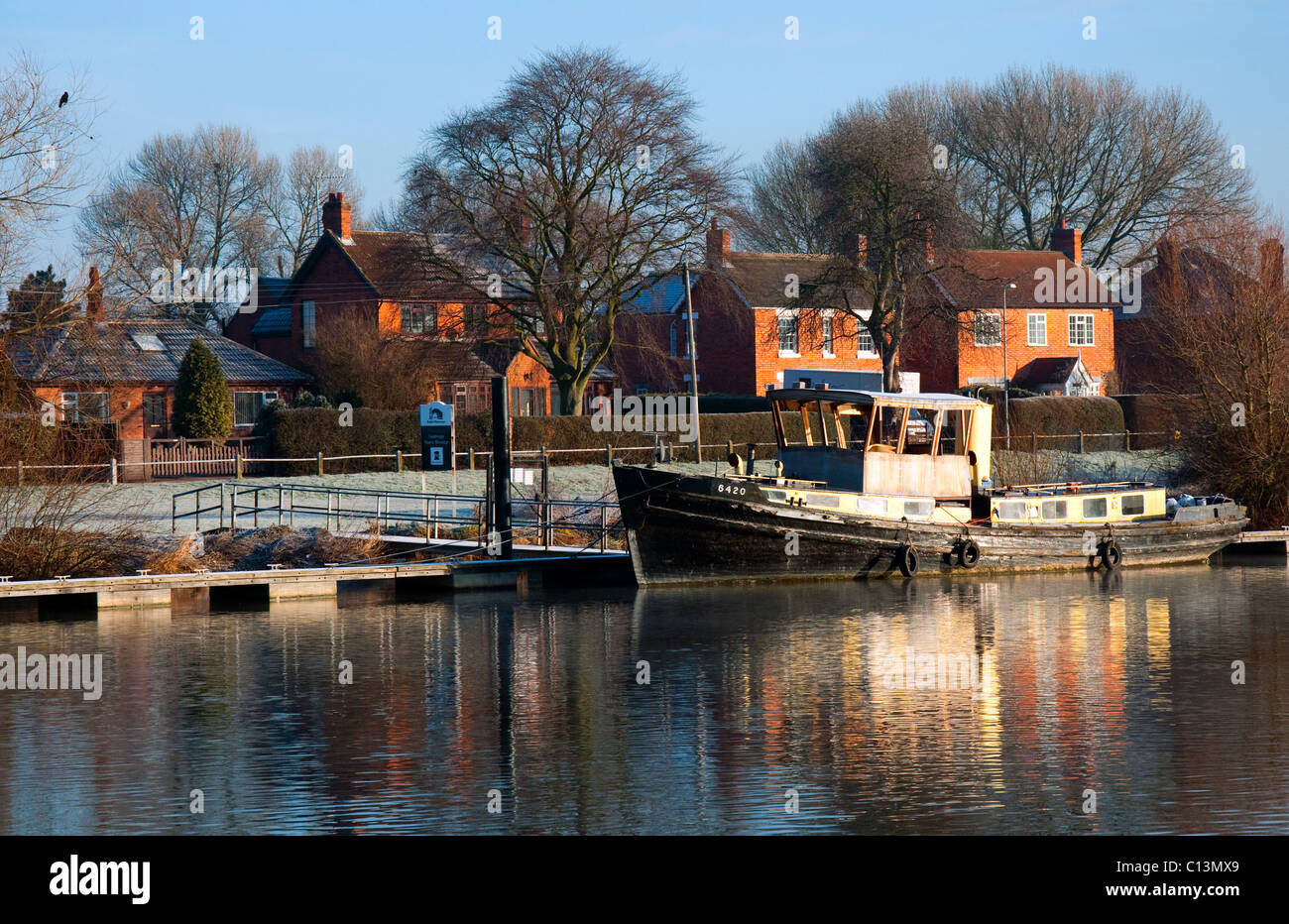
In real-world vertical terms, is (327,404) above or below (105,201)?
below

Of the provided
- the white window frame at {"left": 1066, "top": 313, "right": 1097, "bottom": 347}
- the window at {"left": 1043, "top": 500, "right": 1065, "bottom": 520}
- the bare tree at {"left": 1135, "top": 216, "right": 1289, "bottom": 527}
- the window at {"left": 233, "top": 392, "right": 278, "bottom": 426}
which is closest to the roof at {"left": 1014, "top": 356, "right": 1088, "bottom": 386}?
the white window frame at {"left": 1066, "top": 313, "right": 1097, "bottom": 347}

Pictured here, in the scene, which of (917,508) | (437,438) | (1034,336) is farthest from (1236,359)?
(1034,336)

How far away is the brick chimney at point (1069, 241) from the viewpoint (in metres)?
75.6

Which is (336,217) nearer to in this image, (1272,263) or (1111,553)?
(1272,263)

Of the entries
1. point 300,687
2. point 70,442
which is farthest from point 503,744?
point 70,442

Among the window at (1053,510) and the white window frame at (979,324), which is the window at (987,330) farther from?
the window at (1053,510)

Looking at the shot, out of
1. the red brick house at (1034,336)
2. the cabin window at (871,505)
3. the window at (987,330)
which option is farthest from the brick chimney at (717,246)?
the cabin window at (871,505)

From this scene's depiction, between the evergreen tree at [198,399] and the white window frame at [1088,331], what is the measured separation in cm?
3940

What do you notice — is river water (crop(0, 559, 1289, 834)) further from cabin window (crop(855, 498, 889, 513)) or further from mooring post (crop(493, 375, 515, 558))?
mooring post (crop(493, 375, 515, 558))

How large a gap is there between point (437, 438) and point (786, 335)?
38046 millimetres

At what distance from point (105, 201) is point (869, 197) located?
143 feet

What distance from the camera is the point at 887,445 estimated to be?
98.3 ft

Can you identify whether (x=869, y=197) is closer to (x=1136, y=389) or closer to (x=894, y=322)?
(x=894, y=322)

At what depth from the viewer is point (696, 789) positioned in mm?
13547
